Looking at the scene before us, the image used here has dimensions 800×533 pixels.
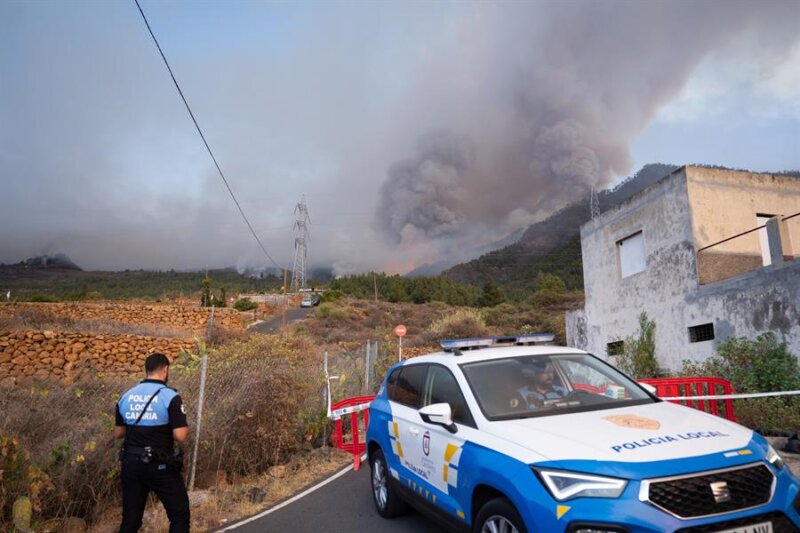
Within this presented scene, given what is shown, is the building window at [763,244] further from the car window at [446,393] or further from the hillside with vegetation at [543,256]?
the hillside with vegetation at [543,256]

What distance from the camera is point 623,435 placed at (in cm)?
308

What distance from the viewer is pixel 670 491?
265 cm

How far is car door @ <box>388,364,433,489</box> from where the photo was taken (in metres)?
4.44

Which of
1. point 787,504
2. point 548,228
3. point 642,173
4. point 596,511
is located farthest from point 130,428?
point 642,173

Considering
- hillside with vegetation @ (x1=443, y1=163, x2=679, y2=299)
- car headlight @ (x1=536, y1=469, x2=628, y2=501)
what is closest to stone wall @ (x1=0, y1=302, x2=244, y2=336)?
car headlight @ (x1=536, y1=469, x2=628, y2=501)

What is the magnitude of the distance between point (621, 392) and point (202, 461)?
5946 mm

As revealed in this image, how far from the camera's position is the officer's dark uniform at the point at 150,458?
13.3 feet

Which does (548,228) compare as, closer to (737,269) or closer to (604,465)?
(737,269)

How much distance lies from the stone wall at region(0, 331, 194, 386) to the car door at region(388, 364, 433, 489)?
1284 centimetres

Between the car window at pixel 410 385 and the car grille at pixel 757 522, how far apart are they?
8.37ft

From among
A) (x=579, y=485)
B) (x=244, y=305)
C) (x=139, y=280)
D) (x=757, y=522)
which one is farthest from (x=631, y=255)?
(x=139, y=280)

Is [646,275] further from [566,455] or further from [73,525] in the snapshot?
[73,525]

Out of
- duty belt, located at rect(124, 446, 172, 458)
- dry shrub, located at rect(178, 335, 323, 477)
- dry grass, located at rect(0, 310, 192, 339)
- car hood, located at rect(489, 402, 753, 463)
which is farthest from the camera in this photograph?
dry grass, located at rect(0, 310, 192, 339)

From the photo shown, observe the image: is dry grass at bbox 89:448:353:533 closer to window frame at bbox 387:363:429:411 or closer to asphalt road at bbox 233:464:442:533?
asphalt road at bbox 233:464:442:533
